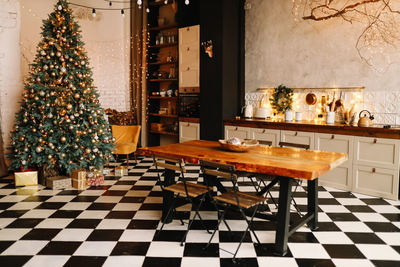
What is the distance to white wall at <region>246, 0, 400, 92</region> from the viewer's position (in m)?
5.49

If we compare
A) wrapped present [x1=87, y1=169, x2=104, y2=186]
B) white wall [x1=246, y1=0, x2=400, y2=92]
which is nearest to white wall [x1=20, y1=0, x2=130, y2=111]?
wrapped present [x1=87, y1=169, x2=104, y2=186]

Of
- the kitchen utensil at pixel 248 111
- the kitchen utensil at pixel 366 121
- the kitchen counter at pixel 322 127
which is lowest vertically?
the kitchen counter at pixel 322 127

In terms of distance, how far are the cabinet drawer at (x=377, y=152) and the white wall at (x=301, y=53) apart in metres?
1.06

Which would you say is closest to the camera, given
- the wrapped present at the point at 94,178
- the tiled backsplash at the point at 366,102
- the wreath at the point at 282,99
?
the tiled backsplash at the point at 366,102

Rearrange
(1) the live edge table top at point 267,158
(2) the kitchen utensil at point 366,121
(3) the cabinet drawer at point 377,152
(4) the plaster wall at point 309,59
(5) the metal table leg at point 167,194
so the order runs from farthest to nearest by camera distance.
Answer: (4) the plaster wall at point 309,59 < (2) the kitchen utensil at point 366,121 < (3) the cabinet drawer at point 377,152 < (5) the metal table leg at point 167,194 < (1) the live edge table top at point 267,158

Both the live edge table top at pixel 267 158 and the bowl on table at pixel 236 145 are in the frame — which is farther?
the bowl on table at pixel 236 145

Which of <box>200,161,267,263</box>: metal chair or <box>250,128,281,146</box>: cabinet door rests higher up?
<box>250,128,281,146</box>: cabinet door

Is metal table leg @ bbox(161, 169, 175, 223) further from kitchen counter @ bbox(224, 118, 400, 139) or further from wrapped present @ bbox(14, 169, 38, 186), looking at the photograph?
wrapped present @ bbox(14, 169, 38, 186)

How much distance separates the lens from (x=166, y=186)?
3850 millimetres

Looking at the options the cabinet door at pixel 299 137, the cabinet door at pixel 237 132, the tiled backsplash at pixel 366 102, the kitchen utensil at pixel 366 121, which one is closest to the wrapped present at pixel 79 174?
the cabinet door at pixel 237 132

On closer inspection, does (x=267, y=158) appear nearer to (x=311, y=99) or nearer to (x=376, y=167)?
(x=376, y=167)

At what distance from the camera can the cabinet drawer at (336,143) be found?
500cm

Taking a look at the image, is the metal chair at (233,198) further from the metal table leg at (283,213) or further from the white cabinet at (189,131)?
the white cabinet at (189,131)

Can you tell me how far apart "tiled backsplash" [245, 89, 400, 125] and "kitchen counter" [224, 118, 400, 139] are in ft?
1.01
